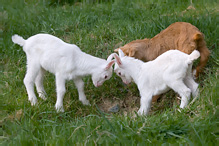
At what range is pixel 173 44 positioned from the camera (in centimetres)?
580

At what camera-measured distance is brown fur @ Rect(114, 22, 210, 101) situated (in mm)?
5449

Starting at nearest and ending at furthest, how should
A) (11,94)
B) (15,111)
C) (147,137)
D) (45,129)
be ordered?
1. (147,137)
2. (45,129)
3. (15,111)
4. (11,94)

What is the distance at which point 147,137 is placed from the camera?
366cm

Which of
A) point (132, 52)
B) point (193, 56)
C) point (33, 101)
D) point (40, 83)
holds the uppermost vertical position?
point (193, 56)

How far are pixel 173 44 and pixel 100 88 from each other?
1.64 m

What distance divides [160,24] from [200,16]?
931mm

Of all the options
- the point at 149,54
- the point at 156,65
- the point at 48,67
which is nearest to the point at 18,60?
the point at 48,67

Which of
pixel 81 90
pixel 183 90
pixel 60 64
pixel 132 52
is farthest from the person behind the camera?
pixel 132 52

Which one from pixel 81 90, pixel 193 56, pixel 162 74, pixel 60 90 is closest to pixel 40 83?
pixel 60 90

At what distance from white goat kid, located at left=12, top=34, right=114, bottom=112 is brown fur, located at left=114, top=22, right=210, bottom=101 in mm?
750

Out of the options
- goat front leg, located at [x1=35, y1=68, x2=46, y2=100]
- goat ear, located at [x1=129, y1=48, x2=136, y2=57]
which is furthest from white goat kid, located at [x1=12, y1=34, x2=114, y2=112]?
goat ear, located at [x1=129, y1=48, x2=136, y2=57]

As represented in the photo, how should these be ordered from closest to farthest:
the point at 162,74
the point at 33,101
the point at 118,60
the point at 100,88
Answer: the point at 162,74
the point at 118,60
the point at 33,101
the point at 100,88

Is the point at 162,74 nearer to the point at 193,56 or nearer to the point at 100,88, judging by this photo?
the point at 193,56

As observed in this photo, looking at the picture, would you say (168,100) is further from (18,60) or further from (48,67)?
(18,60)
